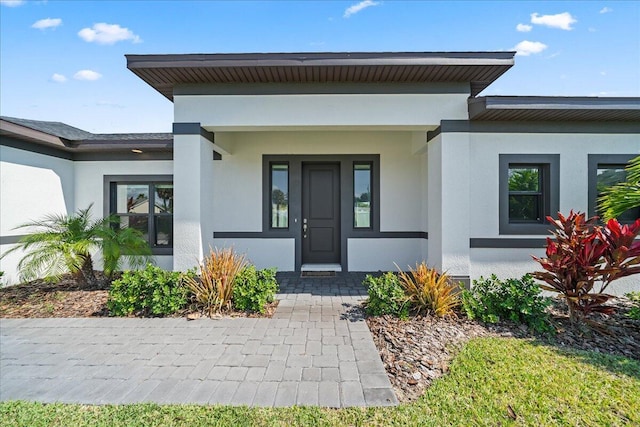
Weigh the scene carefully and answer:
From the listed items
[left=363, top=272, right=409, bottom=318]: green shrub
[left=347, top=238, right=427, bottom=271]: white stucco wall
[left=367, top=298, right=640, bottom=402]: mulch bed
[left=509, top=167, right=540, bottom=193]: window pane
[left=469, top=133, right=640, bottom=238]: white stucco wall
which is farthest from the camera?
[left=347, top=238, right=427, bottom=271]: white stucco wall

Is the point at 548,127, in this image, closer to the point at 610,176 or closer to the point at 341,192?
the point at 610,176

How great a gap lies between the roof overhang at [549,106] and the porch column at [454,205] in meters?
0.53

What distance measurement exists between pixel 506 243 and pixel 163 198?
7318 mm

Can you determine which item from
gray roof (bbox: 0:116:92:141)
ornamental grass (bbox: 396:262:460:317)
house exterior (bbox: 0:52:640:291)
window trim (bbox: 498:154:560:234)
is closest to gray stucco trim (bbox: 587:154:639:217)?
house exterior (bbox: 0:52:640:291)

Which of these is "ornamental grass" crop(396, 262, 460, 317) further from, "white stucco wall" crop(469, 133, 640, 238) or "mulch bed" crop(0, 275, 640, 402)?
"white stucco wall" crop(469, 133, 640, 238)

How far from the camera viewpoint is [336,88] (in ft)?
17.2

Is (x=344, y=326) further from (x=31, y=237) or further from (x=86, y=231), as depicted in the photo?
(x=31, y=237)

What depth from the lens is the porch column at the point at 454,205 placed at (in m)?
5.28

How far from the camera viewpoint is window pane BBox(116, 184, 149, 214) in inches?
294

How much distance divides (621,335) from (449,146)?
11.1ft

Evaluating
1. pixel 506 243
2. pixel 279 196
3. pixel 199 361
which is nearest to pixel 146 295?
pixel 199 361

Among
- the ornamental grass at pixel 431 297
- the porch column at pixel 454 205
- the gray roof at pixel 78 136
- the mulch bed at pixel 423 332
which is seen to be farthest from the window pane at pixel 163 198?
the porch column at pixel 454 205

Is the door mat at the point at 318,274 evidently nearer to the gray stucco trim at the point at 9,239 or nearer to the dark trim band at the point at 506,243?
the dark trim band at the point at 506,243

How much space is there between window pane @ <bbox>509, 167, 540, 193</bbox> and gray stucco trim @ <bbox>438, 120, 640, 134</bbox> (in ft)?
2.29
